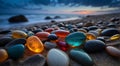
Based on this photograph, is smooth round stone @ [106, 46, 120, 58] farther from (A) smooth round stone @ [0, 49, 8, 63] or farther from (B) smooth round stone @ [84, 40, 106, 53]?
(A) smooth round stone @ [0, 49, 8, 63]

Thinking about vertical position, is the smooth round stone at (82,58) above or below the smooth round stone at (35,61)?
above

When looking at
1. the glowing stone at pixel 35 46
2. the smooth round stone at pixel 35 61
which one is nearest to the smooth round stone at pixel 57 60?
the smooth round stone at pixel 35 61

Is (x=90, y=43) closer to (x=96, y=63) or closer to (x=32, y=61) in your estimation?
(x=96, y=63)

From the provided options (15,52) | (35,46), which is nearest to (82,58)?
(35,46)

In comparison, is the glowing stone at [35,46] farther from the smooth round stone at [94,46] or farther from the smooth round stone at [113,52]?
the smooth round stone at [113,52]

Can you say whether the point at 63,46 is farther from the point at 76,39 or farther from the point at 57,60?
the point at 57,60

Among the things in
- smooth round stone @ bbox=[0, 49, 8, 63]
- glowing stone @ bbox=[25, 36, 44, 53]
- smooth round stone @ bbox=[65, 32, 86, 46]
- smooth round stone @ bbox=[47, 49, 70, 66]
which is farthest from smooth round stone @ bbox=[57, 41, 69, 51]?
smooth round stone @ bbox=[0, 49, 8, 63]

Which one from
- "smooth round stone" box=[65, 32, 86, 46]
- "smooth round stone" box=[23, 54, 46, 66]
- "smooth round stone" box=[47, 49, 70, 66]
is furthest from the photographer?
"smooth round stone" box=[65, 32, 86, 46]

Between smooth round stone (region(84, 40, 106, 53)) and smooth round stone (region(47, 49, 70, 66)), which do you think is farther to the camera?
smooth round stone (region(84, 40, 106, 53))

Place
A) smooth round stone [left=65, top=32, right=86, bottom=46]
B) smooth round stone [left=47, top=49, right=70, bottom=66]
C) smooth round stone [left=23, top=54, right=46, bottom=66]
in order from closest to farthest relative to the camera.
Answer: smooth round stone [left=47, top=49, right=70, bottom=66] < smooth round stone [left=23, top=54, right=46, bottom=66] < smooth round stone [left=65, top=32, right=86, bottom=46]

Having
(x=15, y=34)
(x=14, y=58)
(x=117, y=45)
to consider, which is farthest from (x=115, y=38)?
(x=15, y=34)

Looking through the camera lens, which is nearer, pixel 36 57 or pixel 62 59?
pixel 62 59
